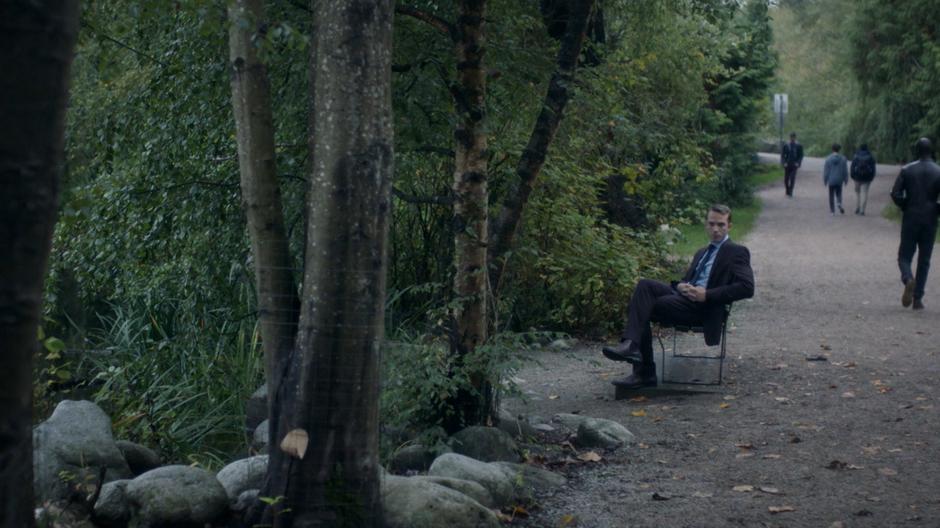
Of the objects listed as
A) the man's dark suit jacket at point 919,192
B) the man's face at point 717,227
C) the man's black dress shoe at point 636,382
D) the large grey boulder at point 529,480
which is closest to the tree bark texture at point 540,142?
the large grey boulder at point 529,480

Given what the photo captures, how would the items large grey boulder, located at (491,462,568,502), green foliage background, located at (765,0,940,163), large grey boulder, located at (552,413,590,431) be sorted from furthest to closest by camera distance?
green foliage background, located at (765,0,940,163) < large grey boulder, located at (552,413,590,431) < large grey boulder, located at (491,462,568,502)

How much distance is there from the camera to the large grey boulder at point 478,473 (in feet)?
20.6

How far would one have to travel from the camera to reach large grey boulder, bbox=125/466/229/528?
5.52 meters

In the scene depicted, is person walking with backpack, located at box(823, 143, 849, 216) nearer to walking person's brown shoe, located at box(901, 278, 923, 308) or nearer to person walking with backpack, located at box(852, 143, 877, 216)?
person walking with backpack, located at box(852, 143, 877, 216)

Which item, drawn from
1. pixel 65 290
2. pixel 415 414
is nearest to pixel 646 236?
pixel 65 290

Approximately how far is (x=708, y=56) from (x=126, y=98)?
1235 centimetres

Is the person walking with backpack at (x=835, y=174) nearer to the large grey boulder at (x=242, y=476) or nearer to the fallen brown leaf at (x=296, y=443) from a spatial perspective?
the large grey boulder at (x=242, y=476)

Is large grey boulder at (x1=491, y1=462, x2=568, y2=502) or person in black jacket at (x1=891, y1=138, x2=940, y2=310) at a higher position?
person in black jacket at (x1=891, y1=138, x2=940, y2=310)

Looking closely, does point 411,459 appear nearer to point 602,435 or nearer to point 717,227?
point 602,435

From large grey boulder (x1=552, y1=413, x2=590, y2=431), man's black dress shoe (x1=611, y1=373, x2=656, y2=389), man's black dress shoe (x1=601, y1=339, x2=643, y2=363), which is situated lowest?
large grey boulder (x1=552, y1=413, x2=590, y2=431)

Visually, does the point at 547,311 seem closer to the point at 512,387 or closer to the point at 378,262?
the point at 512,387

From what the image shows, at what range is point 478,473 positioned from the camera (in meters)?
6.35

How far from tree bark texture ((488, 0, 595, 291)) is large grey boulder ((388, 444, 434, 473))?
1.38m

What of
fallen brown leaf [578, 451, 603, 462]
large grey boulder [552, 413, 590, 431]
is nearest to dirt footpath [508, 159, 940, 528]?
fallen brown leaf [578, 451, 603, 462]
